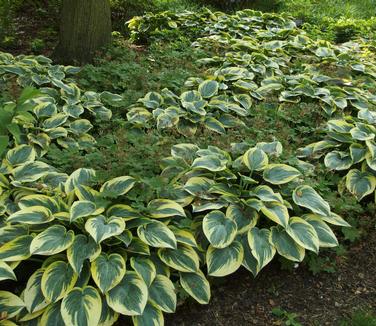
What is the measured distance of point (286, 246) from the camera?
2715mm

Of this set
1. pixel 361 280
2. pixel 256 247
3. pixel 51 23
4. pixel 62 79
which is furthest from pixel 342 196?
pixel 51 23

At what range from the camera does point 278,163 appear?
3.13 m

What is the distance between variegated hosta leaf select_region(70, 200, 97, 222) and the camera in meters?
2.49

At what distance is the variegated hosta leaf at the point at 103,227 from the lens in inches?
93.9

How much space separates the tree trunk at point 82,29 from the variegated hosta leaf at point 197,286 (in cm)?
341

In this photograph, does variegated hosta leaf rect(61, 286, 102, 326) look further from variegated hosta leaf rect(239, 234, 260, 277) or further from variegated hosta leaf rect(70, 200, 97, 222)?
variegated hosta leaf rect(239, 234, 260, 277)

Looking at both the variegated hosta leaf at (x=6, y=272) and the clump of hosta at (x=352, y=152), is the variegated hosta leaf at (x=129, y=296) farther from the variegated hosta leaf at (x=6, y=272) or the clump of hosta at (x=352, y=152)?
the clump of hosta at (x=352, y=152)

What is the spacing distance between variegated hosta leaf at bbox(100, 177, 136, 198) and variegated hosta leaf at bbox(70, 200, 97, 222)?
12 cm

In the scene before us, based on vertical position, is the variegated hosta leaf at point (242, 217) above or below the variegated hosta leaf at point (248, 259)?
above

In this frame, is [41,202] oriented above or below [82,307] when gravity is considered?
above

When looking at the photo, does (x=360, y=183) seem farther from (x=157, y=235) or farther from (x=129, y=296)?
(x=129, y=296)

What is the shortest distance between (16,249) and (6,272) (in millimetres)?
203

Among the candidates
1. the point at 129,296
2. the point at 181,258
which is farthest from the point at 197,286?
the point at 129,296

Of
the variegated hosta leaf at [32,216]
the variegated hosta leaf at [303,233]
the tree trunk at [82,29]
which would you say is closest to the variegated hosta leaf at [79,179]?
the variegated hosta leaf at [32,216]
